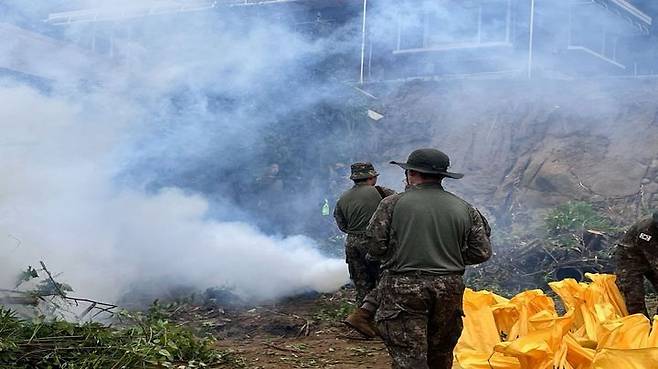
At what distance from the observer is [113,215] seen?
30.8 feet

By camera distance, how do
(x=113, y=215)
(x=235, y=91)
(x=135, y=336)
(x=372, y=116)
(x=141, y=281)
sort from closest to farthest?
(x=135, y=336)
(x=141, y=281)
(x=113, y=215)
(x=235, y=91)
(x=372, y=116)

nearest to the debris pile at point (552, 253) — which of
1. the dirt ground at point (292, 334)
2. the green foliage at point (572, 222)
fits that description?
the green foliage at point (572, 222)

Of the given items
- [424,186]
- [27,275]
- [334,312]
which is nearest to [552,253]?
[334,312]

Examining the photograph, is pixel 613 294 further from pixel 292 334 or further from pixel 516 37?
pixel 516 37

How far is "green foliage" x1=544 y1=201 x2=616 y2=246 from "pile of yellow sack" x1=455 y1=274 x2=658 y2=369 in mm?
3903

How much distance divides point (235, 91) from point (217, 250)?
402cm

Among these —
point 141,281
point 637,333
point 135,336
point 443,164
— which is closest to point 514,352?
point 637,333

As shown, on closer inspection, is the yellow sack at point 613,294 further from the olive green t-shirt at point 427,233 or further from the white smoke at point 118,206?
the white smoke at point 118,206

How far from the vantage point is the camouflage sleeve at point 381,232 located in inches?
163

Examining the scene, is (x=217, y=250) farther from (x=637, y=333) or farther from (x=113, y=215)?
(x=637, y=333)

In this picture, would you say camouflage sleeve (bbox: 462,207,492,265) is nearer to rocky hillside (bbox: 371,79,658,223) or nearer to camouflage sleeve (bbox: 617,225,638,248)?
camouflage sleeve (bbox: 617,225,638,248)

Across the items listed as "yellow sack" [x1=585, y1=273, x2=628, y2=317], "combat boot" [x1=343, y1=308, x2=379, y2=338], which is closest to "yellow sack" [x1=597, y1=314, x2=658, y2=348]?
"yellow sack" [x1=585, y1=273, x2=628, y2=317]

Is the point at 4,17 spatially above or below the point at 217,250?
above

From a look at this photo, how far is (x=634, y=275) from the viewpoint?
4.98 m
